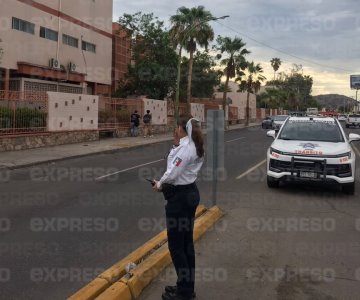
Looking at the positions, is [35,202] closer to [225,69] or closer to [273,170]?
[273,170]

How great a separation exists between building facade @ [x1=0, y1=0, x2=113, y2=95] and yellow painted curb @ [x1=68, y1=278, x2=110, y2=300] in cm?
2677

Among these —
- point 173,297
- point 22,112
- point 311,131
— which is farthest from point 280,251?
point 22,112

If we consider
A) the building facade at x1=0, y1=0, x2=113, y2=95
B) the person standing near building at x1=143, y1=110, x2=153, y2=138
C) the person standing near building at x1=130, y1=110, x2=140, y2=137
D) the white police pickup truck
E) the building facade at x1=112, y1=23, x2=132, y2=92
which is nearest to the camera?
the white police pickup truck

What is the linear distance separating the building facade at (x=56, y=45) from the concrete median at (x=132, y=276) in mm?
25948

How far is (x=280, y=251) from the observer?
6285mm

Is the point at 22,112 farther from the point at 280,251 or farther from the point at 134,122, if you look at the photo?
the point at 280,251

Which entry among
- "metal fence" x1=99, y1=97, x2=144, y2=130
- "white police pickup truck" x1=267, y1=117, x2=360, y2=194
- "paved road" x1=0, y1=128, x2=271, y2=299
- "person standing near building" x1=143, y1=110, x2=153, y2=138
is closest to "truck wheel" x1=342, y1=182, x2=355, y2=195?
"white police pickup truck" x1=267, y1=117, x2=360, y2=194

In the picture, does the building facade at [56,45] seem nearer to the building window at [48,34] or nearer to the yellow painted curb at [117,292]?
the building window at [48,34]

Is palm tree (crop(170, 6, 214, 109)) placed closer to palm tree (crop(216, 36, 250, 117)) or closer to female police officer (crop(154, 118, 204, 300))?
palm tree (crop(216, 36, 250, 117))

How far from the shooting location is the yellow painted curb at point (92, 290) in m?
4.34

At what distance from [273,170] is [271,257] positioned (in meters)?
4.61

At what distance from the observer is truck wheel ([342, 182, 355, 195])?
404 inches

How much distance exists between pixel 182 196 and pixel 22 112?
640 inches

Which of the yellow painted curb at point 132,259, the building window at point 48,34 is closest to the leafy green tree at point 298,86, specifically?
the building window at point 48,34
